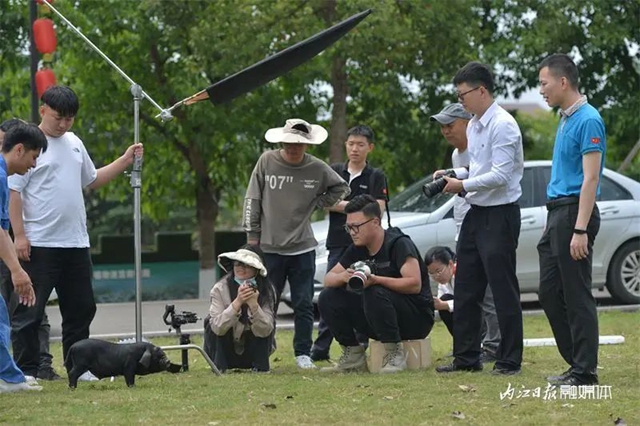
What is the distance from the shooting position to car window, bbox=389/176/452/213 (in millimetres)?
13586

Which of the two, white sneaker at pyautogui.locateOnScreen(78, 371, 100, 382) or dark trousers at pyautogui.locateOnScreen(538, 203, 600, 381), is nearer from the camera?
dark trousers at pyautogui.locateOnScreen(538, 203, 600, 381)

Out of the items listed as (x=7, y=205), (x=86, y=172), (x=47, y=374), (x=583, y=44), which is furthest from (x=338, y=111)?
(x=7, y=205)

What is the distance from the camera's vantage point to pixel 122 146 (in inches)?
800

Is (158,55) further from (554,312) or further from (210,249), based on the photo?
(554,312)

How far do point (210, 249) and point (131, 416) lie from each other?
15.3 metres

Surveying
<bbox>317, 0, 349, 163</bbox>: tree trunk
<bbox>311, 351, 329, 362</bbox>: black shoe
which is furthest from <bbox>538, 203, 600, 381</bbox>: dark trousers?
<bbox>317, 0, 349, 163</bbox>: tree trunk

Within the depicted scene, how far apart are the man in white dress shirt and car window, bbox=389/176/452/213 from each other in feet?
17.4

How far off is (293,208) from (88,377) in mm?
1904

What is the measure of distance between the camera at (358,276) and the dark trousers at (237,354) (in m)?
0.76

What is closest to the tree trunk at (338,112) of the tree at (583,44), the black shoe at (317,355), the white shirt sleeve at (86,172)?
the tree at (583,44)

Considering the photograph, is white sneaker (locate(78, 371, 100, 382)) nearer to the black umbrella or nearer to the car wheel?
the black umbrella

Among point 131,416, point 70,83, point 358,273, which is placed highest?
point 70,83

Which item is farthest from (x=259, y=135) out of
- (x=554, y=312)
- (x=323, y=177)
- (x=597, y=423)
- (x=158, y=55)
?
(x=597, y=423)

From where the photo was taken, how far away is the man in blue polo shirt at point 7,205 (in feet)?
24.2
